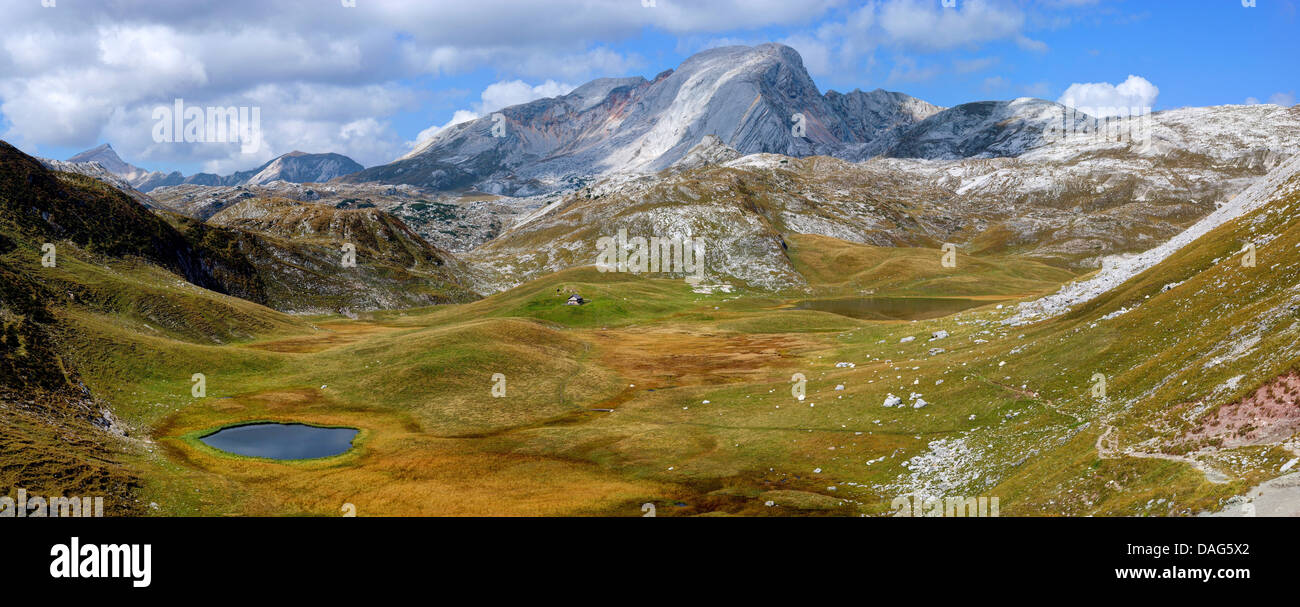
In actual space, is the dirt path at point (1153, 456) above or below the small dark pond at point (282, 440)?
above

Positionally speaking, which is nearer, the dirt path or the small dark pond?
the dirt path

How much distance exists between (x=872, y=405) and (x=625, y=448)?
2638cm

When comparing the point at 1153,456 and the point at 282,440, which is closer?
the point at 1153,456

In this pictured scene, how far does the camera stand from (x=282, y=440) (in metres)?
71.9

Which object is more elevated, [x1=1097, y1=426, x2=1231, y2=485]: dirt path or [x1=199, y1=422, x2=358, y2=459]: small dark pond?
[x1=1097, y1=426, x2=1231, y2=485]: dirt path

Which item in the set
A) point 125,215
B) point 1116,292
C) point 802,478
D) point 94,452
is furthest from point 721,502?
point 125,215

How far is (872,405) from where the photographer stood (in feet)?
215

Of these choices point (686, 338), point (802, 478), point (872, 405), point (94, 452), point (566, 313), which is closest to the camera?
point (94, 452)

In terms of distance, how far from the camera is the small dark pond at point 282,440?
66.8m

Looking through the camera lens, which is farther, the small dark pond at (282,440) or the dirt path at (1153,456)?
the small dark pond at (282,440)

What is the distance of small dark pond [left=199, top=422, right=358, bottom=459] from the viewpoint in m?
66.8

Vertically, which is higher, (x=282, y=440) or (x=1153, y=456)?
(x=1153, y=456)
